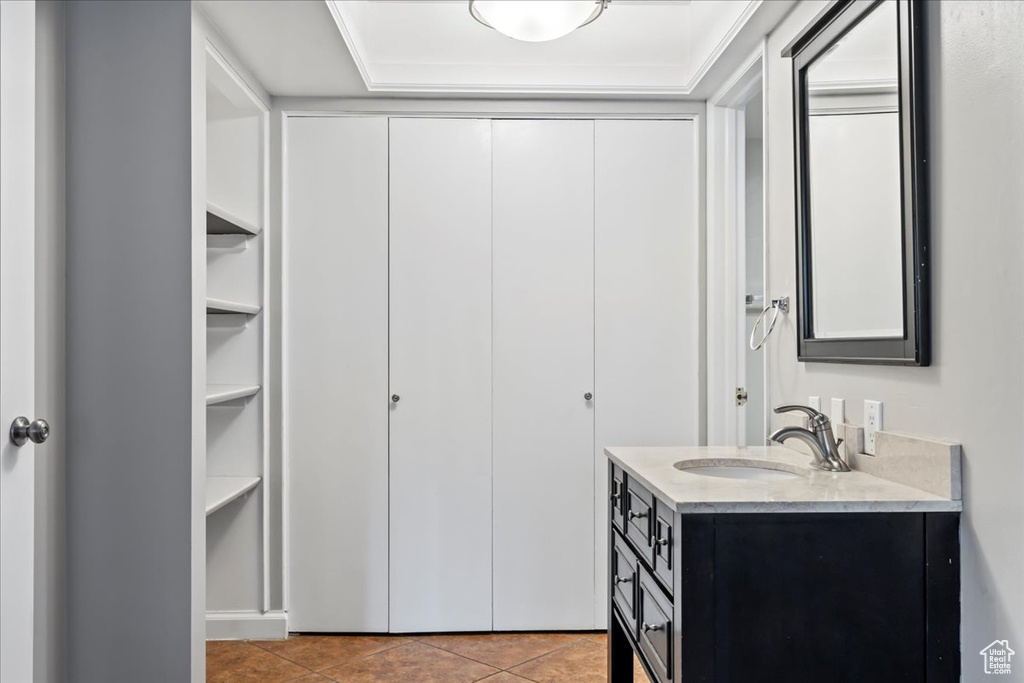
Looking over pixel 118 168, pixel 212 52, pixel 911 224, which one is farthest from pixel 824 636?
pixel 212 52

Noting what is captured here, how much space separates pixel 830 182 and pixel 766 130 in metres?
0.56

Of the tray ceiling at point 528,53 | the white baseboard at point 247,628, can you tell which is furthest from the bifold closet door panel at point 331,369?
the tray ceiling at point 528,53

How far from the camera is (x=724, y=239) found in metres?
3.01

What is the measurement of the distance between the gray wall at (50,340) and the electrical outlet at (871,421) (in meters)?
2.11

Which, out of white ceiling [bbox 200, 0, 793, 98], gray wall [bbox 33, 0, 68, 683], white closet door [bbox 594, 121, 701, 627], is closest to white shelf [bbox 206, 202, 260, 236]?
gray wall [bbox 33, 0, 68, 683]

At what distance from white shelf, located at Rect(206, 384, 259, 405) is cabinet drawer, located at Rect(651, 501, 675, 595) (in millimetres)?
1519

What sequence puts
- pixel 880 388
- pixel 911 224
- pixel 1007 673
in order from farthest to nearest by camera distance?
1. pixel 880 388
2. pixel 911 224
3. pixel 1007 673

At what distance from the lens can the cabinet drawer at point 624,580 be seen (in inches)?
73.0

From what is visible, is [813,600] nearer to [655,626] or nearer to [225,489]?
[655,626]

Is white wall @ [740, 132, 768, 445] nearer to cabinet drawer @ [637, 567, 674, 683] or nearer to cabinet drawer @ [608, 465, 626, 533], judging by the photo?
cabinet drawer @ [608, 465, 626, 533]

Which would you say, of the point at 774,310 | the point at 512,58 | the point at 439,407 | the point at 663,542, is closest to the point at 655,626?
the point at 663,542

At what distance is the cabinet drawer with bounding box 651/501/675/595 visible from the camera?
1484 mm

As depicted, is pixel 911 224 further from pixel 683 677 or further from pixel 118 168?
pixel 118 168

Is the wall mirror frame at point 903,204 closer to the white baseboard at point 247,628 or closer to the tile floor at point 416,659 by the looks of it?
the tile floor at point 416,659
